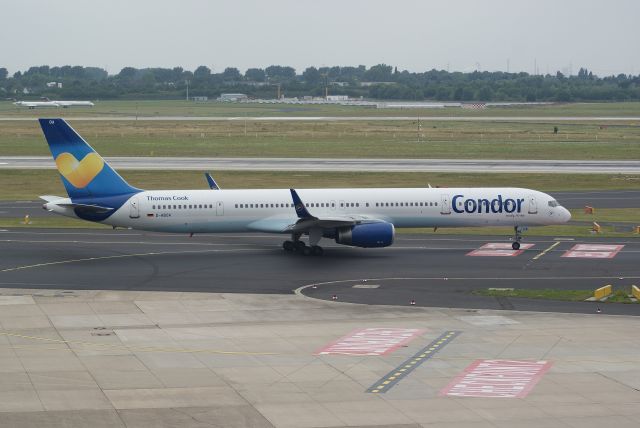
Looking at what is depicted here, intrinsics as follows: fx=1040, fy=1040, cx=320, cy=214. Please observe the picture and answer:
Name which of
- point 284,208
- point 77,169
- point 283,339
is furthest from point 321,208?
point 283,339

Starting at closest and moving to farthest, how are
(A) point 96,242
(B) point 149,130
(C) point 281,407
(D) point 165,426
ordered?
(D) point 165,426 < (C) point 281,407 < (A) point 96,242 < (B) point 149,130

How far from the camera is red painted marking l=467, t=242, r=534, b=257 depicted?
6125 centimetres

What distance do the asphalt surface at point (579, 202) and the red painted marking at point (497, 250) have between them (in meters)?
21.1

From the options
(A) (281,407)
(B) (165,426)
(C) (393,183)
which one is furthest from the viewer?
(C) (393,183)

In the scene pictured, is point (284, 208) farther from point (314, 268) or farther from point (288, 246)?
point (314, 268)

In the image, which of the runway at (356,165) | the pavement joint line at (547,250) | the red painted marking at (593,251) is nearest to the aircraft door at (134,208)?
the pavement joint line at (547,250)

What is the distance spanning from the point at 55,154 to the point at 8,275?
9172 millimetres

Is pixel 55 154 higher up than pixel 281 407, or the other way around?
pixel 55 154

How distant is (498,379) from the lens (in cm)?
3456

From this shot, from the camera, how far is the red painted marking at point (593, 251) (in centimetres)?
6041

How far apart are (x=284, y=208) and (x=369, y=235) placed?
20.5ft

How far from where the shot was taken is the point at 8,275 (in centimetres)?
5441

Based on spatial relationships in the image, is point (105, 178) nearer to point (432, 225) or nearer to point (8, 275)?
point (8, 275)

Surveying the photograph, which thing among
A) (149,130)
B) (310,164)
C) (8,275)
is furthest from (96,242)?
(149,130)
